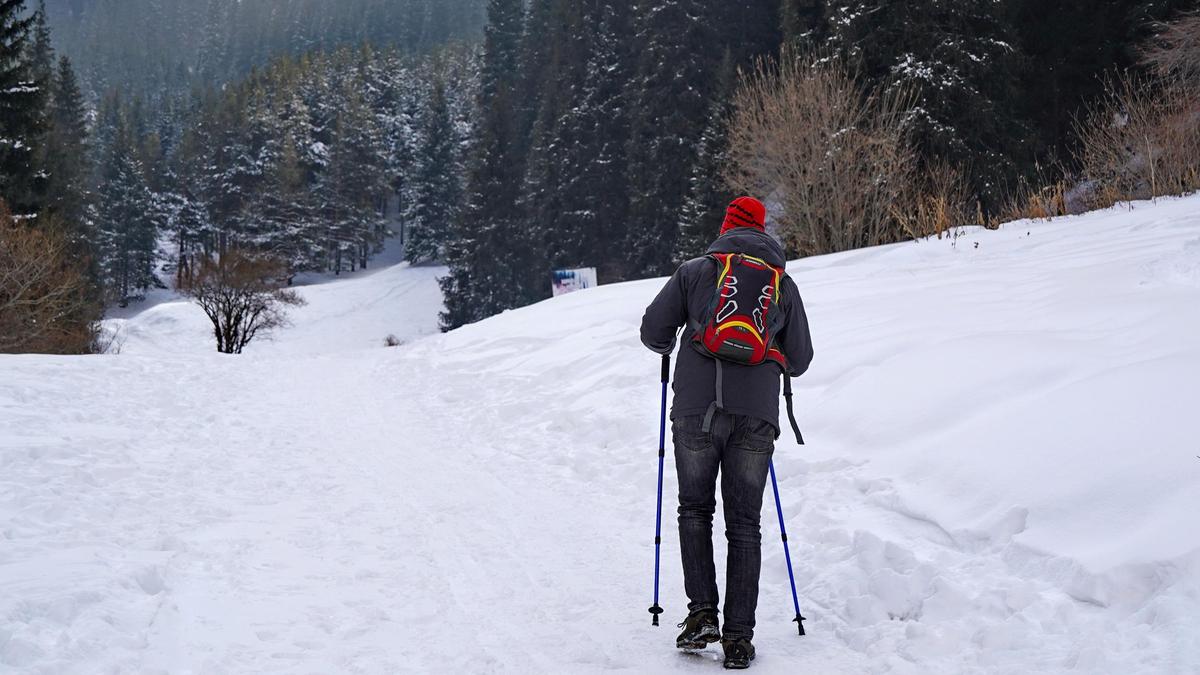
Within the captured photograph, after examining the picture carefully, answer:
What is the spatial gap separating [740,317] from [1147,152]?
15072mm

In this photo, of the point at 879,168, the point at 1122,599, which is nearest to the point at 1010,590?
the point at 1122,599

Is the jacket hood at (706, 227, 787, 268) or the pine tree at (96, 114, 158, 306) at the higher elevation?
the pine tree at (96, 114, 158, 306)

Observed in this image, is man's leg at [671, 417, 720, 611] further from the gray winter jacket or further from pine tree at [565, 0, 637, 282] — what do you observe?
pine tree at [565, 0, 637, 282]

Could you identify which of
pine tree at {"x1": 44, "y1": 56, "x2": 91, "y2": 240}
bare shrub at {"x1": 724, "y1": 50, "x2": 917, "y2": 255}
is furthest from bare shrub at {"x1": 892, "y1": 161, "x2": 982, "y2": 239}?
pine tree at {"x1": 44, "y1": 56, "x2": 91, "y2": 240}

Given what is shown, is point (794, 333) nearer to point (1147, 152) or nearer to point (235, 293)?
point (1147, 152)

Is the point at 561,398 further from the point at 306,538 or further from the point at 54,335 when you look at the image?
the point at 54,335

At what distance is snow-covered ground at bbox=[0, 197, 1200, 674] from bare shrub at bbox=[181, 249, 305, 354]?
25.3 metres

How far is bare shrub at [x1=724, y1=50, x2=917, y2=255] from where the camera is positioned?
1819 centimetres

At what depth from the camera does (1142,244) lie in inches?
366

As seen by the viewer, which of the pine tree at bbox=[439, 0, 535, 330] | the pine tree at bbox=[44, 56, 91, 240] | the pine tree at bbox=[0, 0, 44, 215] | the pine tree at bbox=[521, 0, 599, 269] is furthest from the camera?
the pine tree at bbox=[439, 0, 535, 330]

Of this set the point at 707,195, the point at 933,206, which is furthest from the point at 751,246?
the point at 707,195

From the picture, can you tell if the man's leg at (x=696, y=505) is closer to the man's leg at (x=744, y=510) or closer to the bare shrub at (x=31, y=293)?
the man's leg at (x=744, y=510)

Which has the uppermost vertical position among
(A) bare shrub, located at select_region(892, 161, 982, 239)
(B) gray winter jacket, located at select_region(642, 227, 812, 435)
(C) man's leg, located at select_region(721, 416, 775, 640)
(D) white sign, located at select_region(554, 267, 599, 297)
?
(A) bare shrub, located at select_region(892, 161, 982, 239)

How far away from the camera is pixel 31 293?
21.2 meters
